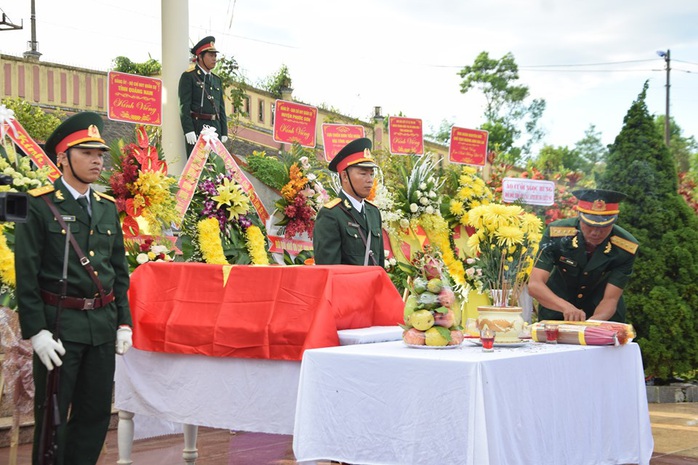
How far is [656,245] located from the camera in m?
8.44

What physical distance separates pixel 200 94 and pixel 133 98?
1132mm

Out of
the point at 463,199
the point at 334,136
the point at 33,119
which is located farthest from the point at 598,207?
the point at 33,119

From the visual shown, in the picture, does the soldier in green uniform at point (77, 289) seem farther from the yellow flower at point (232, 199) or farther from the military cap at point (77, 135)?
the yellow flower at point (232, 199)

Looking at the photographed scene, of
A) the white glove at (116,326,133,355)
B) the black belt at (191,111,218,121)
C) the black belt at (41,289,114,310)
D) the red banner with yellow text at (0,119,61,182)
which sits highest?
the black belt at (191,111,218,121)

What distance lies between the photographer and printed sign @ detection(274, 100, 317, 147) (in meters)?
8.63

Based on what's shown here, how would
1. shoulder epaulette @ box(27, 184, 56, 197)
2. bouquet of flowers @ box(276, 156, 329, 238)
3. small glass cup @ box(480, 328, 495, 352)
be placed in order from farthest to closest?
bouquet of flowers @ box(276, 156, 329, 238) → shoulder epaulette @ box(27, 184, 56, 197) → small glass cup @ box(480, 328, 495, 352)

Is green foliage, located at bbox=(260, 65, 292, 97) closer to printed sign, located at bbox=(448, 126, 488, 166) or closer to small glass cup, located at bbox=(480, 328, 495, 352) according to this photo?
printed sign, located at bbox=(448, 126, 488, 166)

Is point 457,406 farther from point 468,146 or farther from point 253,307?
point 468,146

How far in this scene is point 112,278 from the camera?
4238mm

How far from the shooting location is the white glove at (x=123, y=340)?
421cm

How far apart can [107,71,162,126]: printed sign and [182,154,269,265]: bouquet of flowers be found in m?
1.24

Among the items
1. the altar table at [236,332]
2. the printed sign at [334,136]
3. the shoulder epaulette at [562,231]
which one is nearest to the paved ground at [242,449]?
the altar table at [236,332]

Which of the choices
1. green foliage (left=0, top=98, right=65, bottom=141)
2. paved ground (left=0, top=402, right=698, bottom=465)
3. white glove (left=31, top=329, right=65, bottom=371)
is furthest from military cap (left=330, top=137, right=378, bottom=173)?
green foliage (left=0, top=98, right=65, bottom=141)

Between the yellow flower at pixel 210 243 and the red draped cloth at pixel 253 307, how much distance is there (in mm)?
1669
